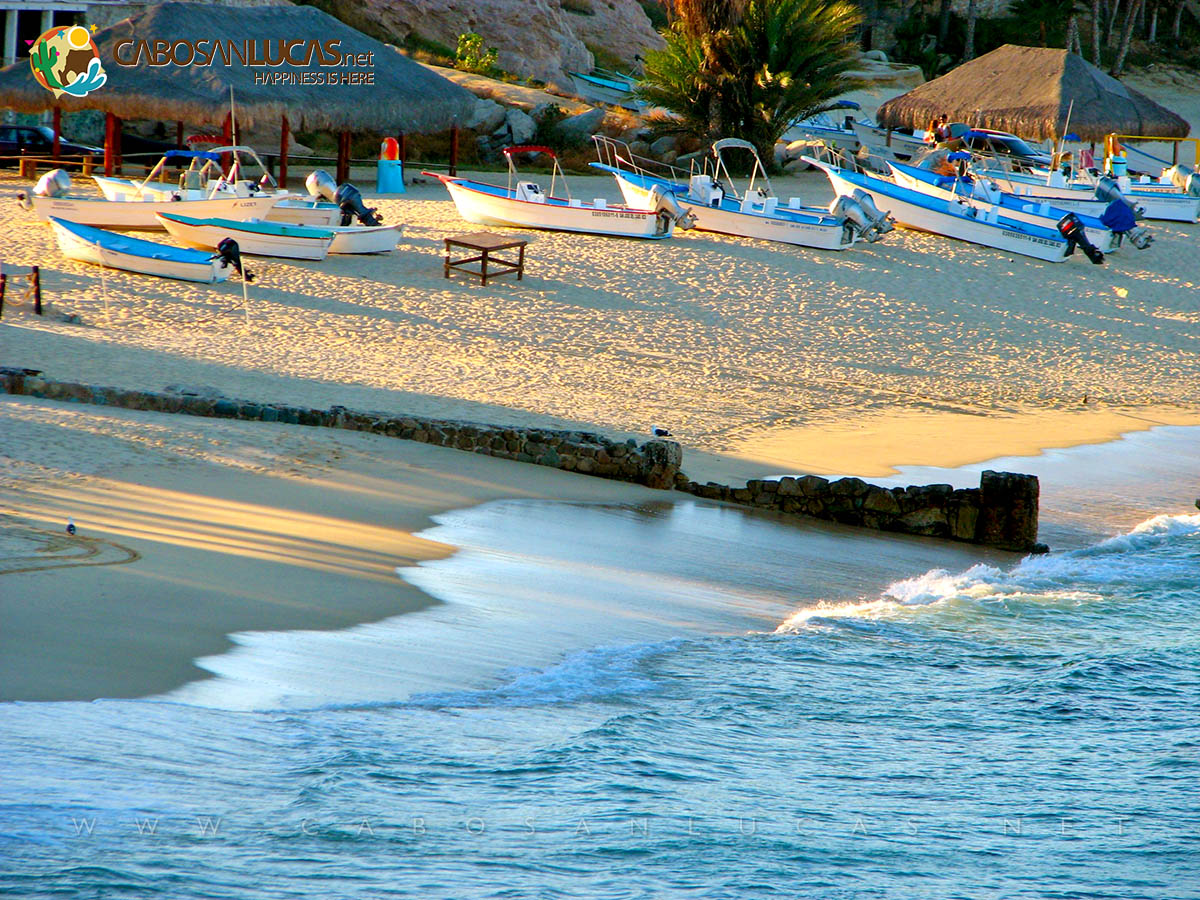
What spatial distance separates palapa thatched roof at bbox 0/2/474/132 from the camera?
2256 centimetres

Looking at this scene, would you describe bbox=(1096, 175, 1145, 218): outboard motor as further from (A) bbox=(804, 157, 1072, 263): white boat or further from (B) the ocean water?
(B) the ocean water

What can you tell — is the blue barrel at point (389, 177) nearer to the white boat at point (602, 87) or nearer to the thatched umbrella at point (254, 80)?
the thatched umbrella at point (254, 80)

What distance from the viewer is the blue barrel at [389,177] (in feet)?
84.2

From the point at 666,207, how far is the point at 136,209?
8.14 meters

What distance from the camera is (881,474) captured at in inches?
488

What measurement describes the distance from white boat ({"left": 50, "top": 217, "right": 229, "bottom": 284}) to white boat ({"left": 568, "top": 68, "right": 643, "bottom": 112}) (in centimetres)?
2146

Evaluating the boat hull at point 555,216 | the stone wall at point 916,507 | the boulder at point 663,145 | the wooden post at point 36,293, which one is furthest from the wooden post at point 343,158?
the stone wall at point 916,507

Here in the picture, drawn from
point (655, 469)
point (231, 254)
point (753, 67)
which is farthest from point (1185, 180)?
point (655, 469)

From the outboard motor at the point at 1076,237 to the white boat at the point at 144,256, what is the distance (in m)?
13.8

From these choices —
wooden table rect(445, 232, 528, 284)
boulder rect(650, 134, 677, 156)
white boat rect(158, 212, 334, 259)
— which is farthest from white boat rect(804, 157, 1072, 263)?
white boat rect(158, 212, 334, 259)

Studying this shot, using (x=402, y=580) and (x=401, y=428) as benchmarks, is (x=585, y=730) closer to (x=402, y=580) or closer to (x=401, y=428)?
(x=402, y=580)

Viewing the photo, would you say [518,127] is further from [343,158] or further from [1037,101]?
[1037,101]

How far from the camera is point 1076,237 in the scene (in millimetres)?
22781

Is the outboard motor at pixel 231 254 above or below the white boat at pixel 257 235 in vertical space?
below
